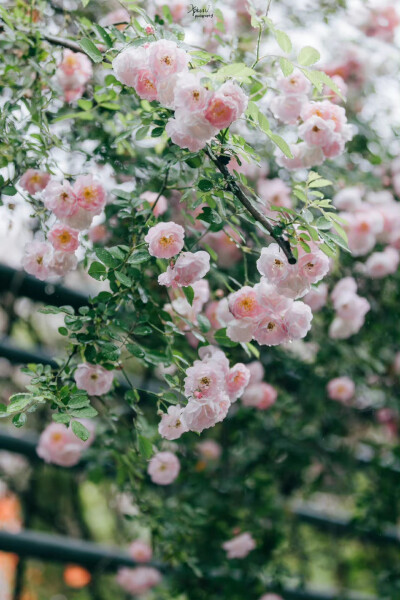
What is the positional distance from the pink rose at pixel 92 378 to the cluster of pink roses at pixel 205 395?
13 cm

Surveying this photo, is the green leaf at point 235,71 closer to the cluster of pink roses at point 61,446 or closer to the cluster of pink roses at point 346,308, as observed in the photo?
the cluster of pink roses at point 346,308

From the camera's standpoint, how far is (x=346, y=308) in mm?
1548

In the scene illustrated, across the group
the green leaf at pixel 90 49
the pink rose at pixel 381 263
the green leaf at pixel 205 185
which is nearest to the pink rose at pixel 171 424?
the green leaf at pixel 205 185

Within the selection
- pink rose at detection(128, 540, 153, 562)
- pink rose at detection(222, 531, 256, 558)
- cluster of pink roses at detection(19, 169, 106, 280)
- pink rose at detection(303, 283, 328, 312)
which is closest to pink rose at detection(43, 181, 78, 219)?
cluster of pink roses at detection(19, 169, 106, 280)

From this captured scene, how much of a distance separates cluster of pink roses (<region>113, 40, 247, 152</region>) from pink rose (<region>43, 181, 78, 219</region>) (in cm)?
22

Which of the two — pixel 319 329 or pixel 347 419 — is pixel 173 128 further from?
pixel 347 419

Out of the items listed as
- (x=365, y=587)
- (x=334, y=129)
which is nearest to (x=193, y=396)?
(x=334, y=129)

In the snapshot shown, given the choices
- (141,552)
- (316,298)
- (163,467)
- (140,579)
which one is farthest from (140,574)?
(316,298)

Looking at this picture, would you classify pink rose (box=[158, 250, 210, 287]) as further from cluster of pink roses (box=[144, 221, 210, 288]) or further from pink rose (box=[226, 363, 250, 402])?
pink rose (box=[226, 363, 250, 402])

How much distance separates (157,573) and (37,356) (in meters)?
0.80

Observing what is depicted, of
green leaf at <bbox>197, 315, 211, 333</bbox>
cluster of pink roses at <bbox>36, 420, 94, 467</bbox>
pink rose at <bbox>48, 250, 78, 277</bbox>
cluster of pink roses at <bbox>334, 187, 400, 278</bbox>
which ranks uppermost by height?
pink rose at <bbox>48, 250, 78, 277</bbox>

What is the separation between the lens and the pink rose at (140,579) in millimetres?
1860

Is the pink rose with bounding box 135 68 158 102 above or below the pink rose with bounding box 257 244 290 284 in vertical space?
above

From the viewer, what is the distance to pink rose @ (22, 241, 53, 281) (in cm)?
100
